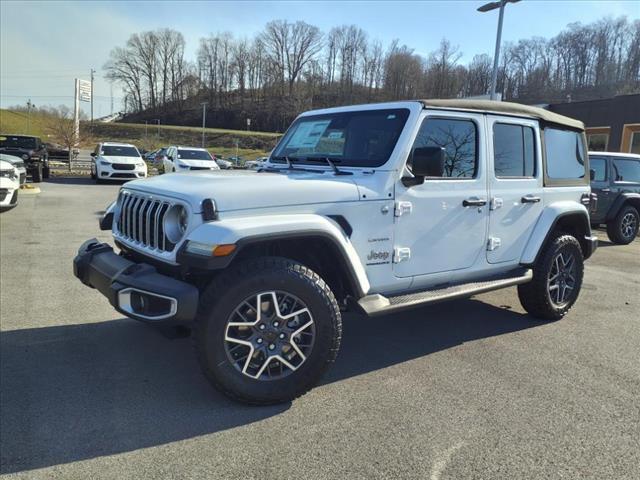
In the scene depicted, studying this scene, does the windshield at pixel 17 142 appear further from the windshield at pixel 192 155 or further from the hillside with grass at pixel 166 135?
the hillside with grass at pixel 166 135

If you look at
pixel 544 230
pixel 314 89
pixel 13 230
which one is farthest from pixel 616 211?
pixel 314 89

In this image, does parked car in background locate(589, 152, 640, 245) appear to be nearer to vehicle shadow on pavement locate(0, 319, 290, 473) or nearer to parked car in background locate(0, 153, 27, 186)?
vehicle shadow on pavement locate(0, 319, 290, 473)

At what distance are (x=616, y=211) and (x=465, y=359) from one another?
826cm

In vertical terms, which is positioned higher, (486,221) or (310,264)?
(486,221)

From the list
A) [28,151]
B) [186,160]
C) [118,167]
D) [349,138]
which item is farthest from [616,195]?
[28,151]

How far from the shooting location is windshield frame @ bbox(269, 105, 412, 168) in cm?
377

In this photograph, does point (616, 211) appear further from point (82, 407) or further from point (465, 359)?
point (82, 407)

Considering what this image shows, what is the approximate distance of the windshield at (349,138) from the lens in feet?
12.6

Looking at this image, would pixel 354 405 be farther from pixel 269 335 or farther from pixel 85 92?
pixel 85 92

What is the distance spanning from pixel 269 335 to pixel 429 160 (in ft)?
5.23

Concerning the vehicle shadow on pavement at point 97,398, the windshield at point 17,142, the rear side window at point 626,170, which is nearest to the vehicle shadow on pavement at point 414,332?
the vehicle shadow on pavement at point 97,398

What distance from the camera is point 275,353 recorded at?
320 cm

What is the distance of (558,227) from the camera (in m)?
5.16

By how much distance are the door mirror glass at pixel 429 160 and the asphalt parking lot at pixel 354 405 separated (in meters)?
1.50
